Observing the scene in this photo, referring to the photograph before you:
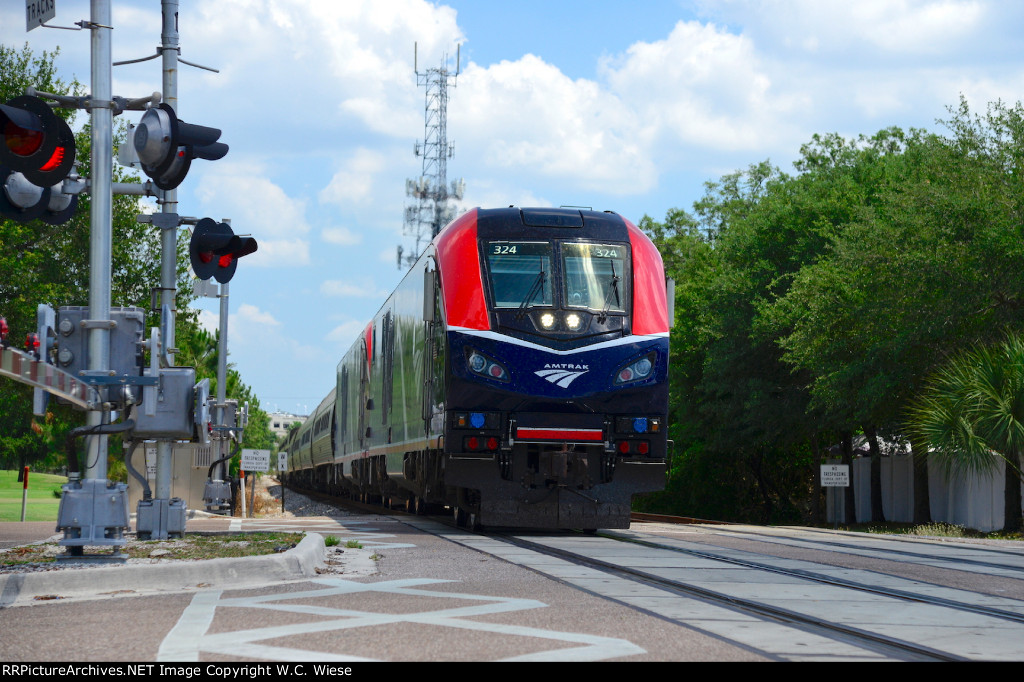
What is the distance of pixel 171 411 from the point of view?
12.9m

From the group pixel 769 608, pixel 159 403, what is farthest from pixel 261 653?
pixel 159 403

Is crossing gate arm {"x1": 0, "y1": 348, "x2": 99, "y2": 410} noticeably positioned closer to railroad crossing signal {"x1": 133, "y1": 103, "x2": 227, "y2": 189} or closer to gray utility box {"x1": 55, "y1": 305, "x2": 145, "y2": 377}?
gray utility box {"x1": 55, "y1": 305, "x2": 145, "y2": 377}

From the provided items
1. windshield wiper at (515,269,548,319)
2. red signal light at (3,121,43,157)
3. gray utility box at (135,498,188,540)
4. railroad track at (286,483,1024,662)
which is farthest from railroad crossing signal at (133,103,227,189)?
windshield wiper at (515,269,548,319)

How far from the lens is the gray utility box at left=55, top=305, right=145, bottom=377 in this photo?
11.0m

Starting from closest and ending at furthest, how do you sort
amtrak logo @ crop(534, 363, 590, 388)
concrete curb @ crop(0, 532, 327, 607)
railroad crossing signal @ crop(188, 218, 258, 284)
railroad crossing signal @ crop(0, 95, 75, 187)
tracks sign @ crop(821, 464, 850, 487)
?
concrete curb @ crop(0, 532, 327, 607) < railroad crossing signal @ crop(0, 95, 75, 187) < railroad crossing signal @ crop(188, 218, 258, 284) < amtrak logo @ crop(534, 363, 590, 388) < tracks sign @ crop(821, 464, 850, 487)

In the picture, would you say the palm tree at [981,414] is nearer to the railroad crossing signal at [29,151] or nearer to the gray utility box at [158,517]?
the gray utility box at [158,517]

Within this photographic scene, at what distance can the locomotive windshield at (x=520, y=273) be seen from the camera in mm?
16156

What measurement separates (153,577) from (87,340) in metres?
2.55

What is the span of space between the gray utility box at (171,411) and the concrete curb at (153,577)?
286 cm

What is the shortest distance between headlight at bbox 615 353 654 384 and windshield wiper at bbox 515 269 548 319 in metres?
1.41

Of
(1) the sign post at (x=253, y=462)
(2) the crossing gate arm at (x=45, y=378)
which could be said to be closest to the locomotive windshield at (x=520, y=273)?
(2) the crossing gate arm at (x=45, y=378)

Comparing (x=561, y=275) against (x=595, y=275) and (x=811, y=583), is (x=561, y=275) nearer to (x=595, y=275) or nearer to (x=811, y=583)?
(x=595, y=275)

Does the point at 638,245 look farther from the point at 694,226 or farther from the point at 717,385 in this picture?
the point at 694,226

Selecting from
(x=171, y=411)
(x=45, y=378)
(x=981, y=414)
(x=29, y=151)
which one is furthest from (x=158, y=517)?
(x=981, y=414)
